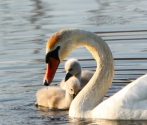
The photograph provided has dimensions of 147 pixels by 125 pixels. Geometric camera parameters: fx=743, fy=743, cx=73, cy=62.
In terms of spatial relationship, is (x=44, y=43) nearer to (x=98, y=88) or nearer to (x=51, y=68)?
(x=98, y=88)

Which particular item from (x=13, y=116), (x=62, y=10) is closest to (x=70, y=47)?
(x=13, y=116)

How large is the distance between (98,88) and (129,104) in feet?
2.66

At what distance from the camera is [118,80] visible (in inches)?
456

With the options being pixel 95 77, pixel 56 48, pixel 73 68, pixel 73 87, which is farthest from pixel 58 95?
pixel 56 48

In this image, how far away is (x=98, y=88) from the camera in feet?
32.7

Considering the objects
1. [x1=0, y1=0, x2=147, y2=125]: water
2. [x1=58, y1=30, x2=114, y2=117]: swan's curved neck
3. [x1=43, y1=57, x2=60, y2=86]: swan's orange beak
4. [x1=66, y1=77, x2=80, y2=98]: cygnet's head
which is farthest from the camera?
[x1=66, y1=77, x2=80, y2=98]: cygnet's head

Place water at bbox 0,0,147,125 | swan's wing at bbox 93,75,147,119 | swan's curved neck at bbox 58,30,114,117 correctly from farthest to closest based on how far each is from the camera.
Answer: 1. water at bbox 0,0,147,125
2. swan's curved neck at bbox 58,30,114,117
3. swan's wing at bbox 93,75,147,119

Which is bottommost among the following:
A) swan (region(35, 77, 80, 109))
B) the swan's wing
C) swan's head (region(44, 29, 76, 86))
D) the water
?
the water

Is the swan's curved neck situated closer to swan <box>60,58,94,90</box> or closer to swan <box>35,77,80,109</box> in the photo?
swan <box>35,77,80,109</box>

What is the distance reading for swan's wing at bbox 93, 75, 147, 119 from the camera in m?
9.19

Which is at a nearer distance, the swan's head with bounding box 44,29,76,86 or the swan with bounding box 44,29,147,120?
the swan with bounding box 44,29,147,120

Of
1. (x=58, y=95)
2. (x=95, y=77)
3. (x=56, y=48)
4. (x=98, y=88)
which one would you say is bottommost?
(x=58, y=95)

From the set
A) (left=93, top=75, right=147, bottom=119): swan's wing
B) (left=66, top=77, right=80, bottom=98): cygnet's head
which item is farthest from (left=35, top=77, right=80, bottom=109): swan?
(left=93, top=75, right=147, bottom=119): swan's wing

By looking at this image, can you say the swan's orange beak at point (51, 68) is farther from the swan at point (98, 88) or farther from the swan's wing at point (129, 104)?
the swan's wing at point (129, 104)
